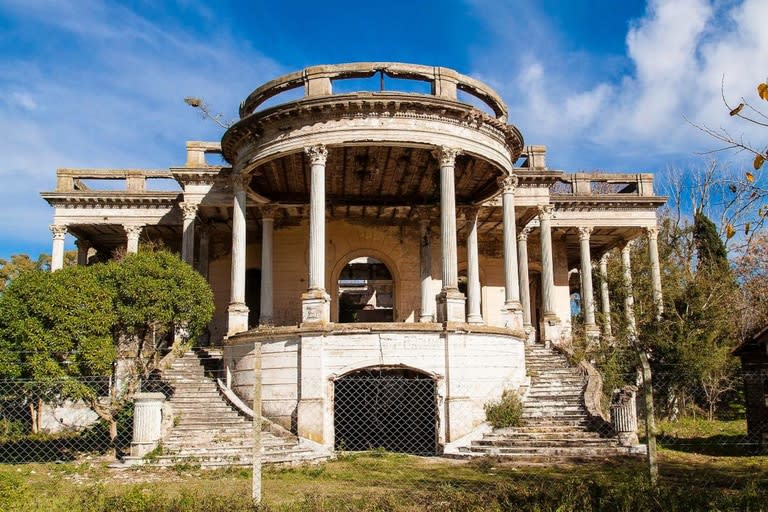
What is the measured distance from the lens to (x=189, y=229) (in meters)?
22.5

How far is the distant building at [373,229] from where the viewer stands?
1554cm

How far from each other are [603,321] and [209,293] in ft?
47.0

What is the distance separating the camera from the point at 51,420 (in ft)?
63.1

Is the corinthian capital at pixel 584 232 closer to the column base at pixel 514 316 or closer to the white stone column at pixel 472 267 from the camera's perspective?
the white stone column at pixel 472 267

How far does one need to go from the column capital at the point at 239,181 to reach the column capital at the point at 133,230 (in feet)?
26.8

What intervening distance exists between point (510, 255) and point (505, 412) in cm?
489

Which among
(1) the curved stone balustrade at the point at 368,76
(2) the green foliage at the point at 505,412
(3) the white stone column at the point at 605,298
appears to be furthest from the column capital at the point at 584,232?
(2) the green foliage at the point at 505,412

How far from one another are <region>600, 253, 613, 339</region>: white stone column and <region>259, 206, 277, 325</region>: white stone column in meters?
11.4

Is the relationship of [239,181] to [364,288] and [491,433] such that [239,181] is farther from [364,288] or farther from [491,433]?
[364,288]

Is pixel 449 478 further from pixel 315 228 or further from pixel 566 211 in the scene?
pixel 566 211

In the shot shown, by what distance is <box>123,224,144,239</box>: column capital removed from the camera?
25.0 m

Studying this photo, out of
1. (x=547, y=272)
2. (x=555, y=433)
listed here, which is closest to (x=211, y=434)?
(x=555, y=433)

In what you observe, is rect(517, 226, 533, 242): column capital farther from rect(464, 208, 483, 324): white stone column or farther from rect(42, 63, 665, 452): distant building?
rect(464, 208, 483, 324): white stone column

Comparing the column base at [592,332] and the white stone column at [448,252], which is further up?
the white stone column at [448,252]
